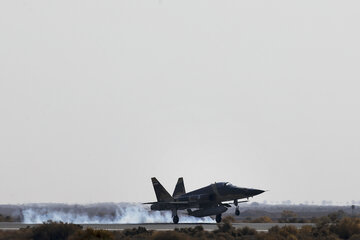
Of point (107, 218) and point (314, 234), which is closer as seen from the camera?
point (314, 234)

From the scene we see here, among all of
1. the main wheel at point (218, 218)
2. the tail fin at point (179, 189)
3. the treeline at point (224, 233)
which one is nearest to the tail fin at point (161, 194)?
the tail fin at point (179, 189)

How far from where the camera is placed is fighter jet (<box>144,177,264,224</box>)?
2598 inches

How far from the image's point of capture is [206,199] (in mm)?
67312

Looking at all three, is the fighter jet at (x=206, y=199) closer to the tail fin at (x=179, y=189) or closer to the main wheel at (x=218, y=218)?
the main wheel at (x=218, y=218)

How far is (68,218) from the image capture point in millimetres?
83750

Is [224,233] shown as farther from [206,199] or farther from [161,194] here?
[161,194]

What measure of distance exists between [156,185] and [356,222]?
76.4 ft

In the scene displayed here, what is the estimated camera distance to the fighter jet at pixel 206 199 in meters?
66.0

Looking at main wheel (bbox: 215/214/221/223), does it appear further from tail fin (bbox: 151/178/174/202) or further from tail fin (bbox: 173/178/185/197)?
tail fin (bbox: 173/178/185/197)

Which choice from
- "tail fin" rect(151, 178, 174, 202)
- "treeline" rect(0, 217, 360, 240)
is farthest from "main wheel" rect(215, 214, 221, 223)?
"treeline" rect(0, 217, 360, 240)

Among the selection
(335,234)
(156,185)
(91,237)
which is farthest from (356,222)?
(156,185)

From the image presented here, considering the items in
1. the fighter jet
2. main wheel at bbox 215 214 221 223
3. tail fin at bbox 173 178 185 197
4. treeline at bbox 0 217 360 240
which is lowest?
treeline at bbox 0 217 360 240

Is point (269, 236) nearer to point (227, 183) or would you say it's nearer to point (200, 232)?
point (200, 232)

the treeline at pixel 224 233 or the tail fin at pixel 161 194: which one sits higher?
the tail fin at pixel 161 194
